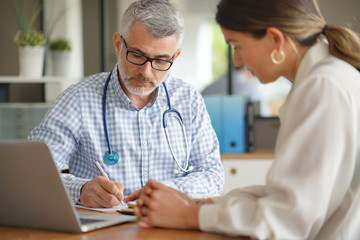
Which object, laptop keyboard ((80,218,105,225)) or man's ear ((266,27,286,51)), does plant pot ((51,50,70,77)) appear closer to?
laptop keyboard ((80,218,105,225))

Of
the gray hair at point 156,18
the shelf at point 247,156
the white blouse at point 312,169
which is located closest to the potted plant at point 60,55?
the shelf at point 247,156

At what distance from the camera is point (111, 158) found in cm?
204

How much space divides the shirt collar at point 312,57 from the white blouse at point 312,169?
2.2 inches

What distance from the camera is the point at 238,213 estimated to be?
116 cm

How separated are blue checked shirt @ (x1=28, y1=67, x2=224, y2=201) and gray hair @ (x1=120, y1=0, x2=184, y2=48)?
238 mm

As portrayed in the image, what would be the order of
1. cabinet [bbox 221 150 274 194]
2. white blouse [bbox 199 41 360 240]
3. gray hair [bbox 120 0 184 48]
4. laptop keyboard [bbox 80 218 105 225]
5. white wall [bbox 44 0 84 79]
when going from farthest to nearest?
white wall [bbox 44 0 84 79], cabinet [bbox 221 150 274 194], gray hair [bbox 120 0 184 48], laptop keyboard [bbox 80 218 105 225], white blouse [bbox 199 41 360 240]

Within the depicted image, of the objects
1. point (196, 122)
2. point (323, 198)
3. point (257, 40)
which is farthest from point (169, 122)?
point (323, 198)

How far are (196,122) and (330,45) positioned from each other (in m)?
0.98

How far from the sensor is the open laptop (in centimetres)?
121

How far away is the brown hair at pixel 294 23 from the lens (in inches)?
48.9

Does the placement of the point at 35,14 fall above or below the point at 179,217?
above

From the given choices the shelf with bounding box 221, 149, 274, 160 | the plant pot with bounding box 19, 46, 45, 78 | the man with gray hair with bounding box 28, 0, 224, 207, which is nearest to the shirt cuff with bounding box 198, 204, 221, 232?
the man with gray hair with bounding box 28, 0, 224, 207

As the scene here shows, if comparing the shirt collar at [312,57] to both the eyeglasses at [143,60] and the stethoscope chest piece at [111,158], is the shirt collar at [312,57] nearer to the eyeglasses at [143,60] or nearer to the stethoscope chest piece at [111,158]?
the eyeglasses at [143,60]

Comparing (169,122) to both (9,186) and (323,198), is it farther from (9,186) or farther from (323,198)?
(323,198)
